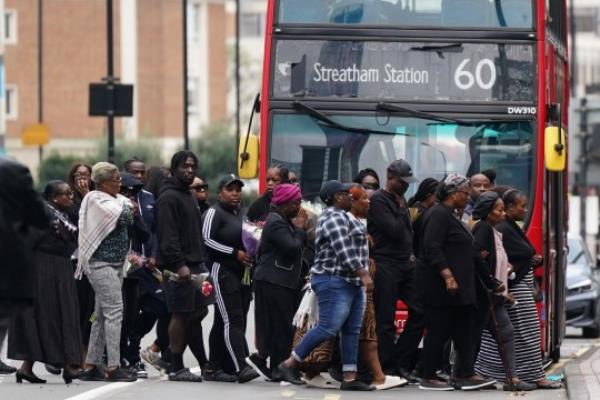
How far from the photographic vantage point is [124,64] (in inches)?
3120

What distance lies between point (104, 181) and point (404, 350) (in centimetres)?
299

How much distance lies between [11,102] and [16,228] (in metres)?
71.7

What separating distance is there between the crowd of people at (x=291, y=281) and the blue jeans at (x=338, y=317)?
13 millimetres

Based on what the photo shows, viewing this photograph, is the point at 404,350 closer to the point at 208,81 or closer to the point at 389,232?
the point at 389,232

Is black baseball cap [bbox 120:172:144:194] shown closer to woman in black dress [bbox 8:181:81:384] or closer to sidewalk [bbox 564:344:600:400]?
woman in black dress [bbox 8:181:81:384]

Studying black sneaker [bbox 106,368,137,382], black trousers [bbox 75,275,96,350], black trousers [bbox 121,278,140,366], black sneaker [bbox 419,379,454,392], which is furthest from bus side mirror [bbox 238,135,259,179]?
black sneaker [bbox 419,379,454,392]

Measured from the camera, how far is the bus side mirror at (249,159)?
1662 centimetres

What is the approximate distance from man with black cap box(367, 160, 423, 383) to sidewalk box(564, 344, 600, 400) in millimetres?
1363

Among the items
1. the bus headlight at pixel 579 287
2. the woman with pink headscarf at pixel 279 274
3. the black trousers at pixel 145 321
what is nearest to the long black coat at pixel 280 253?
the woman with pink headscarf at pixel 279 274

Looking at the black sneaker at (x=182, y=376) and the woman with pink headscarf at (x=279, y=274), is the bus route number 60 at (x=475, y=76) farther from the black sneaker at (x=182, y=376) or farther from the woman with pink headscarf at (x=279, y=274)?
the black sneaker at (x=182, y=376)

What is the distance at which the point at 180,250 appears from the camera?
1492cm

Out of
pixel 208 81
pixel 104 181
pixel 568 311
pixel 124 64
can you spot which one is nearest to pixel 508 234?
pixel 104 181

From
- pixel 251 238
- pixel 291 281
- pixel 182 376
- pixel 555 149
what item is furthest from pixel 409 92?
pixel 182 376

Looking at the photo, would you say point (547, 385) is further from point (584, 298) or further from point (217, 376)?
point (584, 298)
